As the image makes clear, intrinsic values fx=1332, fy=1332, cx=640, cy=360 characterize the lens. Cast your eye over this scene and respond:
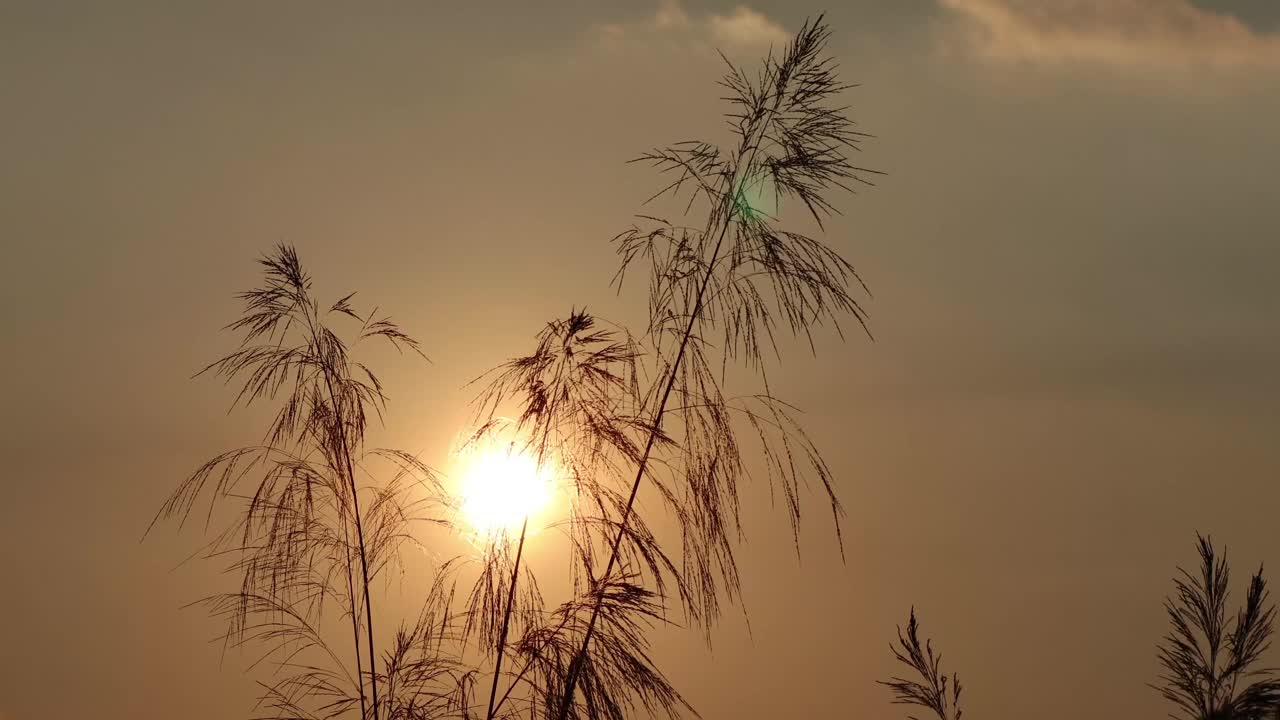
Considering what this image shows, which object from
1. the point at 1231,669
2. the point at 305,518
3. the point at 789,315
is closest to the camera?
the point at 1231,669

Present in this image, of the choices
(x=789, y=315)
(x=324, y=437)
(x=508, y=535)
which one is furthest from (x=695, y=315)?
(x=324, y=437)

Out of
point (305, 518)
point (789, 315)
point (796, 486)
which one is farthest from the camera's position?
A: point (305, 518)

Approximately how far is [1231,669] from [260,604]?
9.85 ft

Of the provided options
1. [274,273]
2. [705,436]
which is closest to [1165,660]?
[705,436]

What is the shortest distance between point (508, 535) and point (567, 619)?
316mm

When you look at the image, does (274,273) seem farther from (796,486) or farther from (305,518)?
(796,486)

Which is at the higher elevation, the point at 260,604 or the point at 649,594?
the point at 260,604

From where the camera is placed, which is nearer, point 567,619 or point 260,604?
point 567,619

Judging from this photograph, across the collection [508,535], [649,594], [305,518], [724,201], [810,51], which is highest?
[810,51]

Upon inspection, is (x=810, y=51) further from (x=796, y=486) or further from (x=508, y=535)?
(x=508, y=535)

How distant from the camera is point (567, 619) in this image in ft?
13.4

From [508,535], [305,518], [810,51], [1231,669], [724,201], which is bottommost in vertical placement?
[1231,669]

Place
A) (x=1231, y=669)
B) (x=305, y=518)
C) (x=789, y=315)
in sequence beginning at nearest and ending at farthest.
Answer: (x=1231, y=669) < (x=789, y=315) < (x=305, y=518)

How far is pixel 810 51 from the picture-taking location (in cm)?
410
